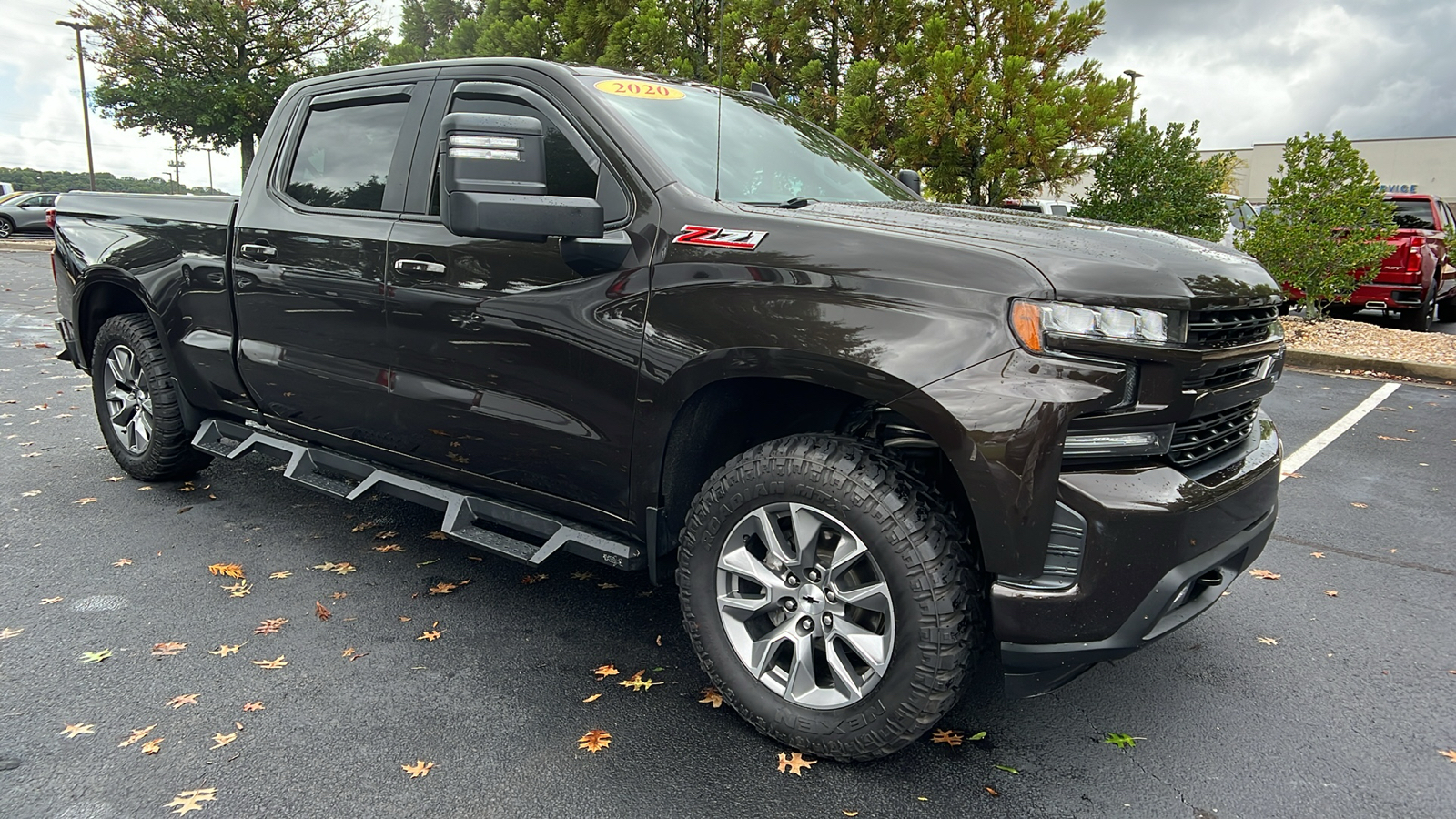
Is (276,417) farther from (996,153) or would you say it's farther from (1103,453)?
(996,153)

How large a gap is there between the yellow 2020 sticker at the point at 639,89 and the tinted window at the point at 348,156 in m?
0.93

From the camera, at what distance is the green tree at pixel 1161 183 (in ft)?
36.0

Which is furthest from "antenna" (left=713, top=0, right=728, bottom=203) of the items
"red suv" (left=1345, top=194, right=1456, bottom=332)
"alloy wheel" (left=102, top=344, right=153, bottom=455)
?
"red suv" (left=1345, top=194, right=1456, bottom=332)

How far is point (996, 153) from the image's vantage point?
37.7 ft

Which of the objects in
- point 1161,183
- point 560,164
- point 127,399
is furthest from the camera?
point 1161,183

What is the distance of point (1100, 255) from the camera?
2.25m

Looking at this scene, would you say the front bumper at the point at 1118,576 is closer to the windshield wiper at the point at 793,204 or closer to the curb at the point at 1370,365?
the windshield wiper at the point at 793,204

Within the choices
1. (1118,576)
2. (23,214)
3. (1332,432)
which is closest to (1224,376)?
(1118,576)

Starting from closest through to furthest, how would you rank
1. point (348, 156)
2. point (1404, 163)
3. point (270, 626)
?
point (270, 626) → point (348, 156) → point (1404, 163)

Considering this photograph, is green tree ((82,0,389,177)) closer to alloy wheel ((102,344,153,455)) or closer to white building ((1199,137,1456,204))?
alloy wheel ((102,344,153,455))

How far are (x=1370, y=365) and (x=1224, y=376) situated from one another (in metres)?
8.65

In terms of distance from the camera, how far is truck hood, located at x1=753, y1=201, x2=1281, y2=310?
2148 mm

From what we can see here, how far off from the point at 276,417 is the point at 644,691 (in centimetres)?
225

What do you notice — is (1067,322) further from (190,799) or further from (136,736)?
(136,736)
